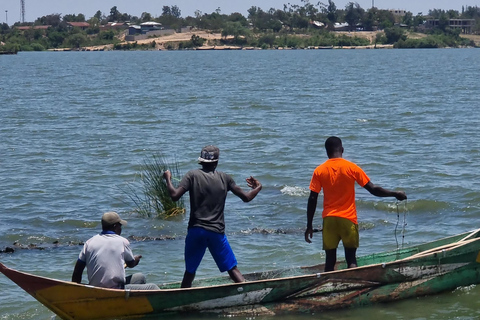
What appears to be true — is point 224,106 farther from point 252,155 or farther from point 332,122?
point 252,155

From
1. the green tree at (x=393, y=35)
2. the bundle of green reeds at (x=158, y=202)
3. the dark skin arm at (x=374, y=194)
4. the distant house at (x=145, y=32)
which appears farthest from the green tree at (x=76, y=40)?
the dark skin arm at (x=374, y=194)

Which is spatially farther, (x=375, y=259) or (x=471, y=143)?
(x=471, y=143)

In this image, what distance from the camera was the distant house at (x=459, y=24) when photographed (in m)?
187

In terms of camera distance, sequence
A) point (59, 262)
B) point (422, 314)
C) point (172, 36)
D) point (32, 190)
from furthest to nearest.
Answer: point (172, 36)
point (32, 190)
point (59, 262)
point (422, 314)

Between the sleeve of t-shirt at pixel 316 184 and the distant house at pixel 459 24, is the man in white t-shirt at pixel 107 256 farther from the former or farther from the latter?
the distant house at pixel 459 24

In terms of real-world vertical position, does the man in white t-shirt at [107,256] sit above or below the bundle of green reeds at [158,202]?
above

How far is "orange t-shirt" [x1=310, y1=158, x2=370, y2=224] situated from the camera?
30.3 feet

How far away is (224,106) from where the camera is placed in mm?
39156

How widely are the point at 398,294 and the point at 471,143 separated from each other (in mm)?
15472

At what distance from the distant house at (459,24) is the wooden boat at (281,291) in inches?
7209

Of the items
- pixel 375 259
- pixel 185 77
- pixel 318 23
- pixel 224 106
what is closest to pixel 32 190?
pixel 375 259

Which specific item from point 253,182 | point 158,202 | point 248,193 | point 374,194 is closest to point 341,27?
point 158,202

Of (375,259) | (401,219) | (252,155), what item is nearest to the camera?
(375,259)

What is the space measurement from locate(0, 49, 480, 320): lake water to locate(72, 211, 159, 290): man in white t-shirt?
1584 millimetres
